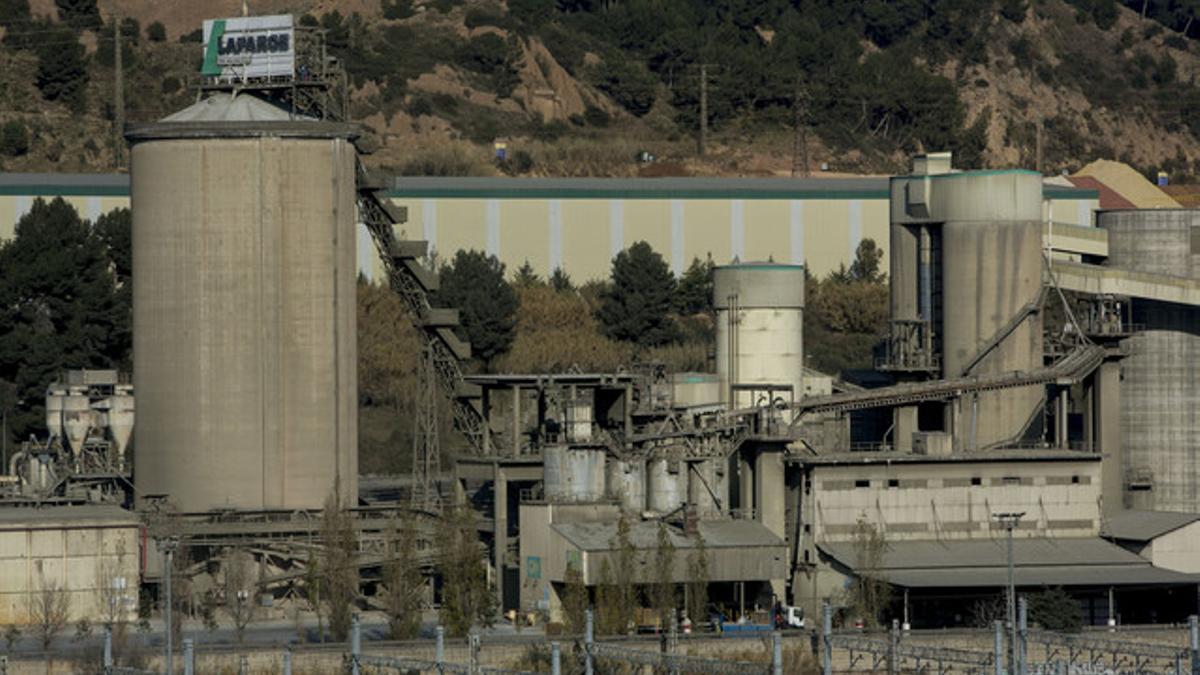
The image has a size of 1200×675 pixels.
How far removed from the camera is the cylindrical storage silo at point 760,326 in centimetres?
11600

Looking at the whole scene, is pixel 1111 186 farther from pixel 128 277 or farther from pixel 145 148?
pixel 145 148

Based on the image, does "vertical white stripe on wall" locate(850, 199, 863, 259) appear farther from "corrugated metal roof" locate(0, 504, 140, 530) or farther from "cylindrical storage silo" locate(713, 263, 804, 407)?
"corrugated metal roof" locate(0, 504, 140, 530)

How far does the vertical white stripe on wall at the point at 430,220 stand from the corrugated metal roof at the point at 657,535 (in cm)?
5982

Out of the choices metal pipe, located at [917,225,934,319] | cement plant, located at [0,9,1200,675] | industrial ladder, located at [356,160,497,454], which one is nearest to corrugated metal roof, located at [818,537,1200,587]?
cement plant, located at [0,9,1200,675]

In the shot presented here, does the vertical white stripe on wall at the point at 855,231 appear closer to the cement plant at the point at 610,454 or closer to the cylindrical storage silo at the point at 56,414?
the cement plant at the point at 610,454

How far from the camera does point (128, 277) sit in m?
145

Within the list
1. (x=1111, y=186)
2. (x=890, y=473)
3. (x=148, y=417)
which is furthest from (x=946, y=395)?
(x=1111, y=186)

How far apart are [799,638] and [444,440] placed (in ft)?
167

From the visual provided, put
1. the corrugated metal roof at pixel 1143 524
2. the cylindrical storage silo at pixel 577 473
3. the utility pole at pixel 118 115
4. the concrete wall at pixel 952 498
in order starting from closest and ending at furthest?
the cylindrical storage silo at pixel 577 473, the concrete wall at pixel 952 498, the corrugated metal roof at pixel 1143 524, the utility pole at pixel 118 115

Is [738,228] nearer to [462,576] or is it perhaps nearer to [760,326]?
[760,326]

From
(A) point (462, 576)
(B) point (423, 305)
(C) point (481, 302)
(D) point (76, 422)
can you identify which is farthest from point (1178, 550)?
(C) point (481, 302)

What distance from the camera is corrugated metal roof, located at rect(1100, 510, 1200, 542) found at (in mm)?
107188

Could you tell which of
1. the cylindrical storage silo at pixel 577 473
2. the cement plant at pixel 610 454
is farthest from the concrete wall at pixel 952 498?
the cylindrical storage silo at pixel 577 473

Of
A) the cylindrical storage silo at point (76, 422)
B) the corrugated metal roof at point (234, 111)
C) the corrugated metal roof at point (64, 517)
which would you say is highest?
the corrugated metal roof at point (234, 111)
